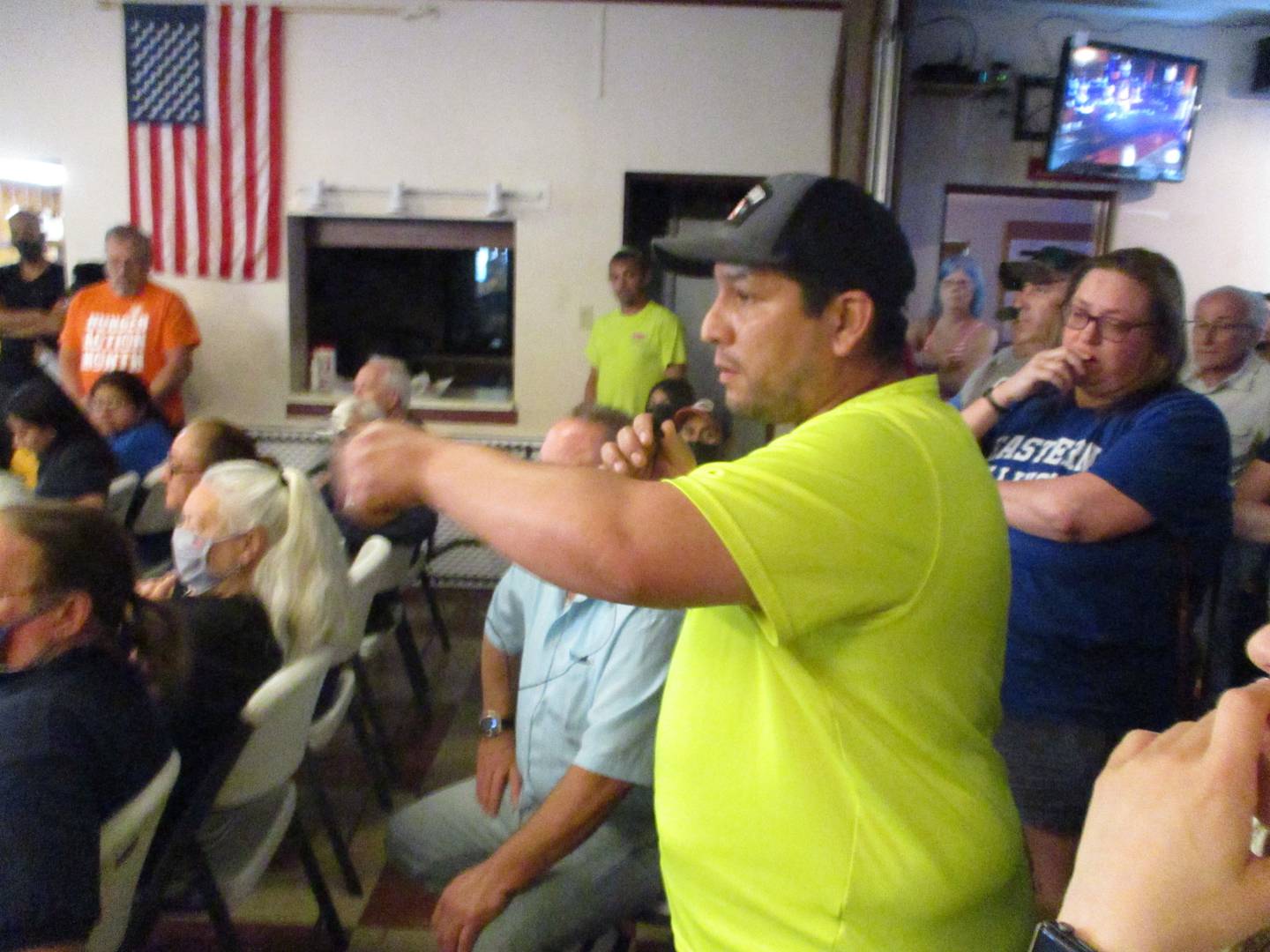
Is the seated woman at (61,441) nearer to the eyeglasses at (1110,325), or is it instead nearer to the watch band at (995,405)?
the watch band at (995,405)

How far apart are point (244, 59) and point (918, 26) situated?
375 centimetres

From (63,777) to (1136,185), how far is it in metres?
6.07

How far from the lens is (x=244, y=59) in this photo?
5.20 m

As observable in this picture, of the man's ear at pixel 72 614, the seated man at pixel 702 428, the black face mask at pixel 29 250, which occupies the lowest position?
the man's ear at pixel 72 614

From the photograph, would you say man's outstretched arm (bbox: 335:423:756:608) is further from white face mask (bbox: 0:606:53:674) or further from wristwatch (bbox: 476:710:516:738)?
wristwatch (bbox: 476:710:516:738)

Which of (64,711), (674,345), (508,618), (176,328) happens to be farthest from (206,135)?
(64,711)

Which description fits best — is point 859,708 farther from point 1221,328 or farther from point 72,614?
point 1221,328

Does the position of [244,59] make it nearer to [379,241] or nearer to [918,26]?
[379,241]

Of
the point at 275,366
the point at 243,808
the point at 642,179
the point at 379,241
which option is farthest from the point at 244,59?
the point at 243,808

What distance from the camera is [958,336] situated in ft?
12.5

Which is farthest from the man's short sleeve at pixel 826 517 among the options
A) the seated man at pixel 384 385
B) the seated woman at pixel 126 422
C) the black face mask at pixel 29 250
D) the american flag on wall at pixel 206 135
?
the black face mask at pixel 29 250

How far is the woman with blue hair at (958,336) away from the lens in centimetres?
374

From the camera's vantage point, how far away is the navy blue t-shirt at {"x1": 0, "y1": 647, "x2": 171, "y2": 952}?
1.23 metres

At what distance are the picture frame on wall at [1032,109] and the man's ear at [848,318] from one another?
5.25 metres
